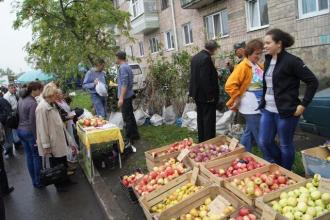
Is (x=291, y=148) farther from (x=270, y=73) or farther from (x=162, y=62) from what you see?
(x=162, y=62)

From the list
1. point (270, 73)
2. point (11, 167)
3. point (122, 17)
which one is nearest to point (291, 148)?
point (270, 73)

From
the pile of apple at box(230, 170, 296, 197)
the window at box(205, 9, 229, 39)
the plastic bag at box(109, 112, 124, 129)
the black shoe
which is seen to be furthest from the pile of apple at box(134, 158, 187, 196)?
the window at box(205, 9, 229, 39)

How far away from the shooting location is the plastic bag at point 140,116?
10.3 m

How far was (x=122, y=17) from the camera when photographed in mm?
13328

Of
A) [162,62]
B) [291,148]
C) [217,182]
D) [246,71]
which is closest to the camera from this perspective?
[217,182]

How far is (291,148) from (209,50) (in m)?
2.16

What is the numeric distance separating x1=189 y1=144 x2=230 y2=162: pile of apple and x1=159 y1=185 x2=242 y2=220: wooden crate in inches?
33.7

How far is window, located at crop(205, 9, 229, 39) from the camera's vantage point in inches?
639

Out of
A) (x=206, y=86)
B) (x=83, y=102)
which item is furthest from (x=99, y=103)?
(x=83, y=102)

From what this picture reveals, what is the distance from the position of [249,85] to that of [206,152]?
1.07 m

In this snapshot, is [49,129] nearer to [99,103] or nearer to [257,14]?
[99,103]

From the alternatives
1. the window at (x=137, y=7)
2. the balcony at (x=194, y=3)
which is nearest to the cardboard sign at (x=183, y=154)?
the balcony at (x=194, y=3)

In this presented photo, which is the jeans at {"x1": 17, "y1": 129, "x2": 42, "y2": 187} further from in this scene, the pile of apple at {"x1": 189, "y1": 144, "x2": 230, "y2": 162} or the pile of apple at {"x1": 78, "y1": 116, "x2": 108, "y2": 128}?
the pile of apple at {"x1": 189, "y1": 144, "x2": 230, "y2": 162}

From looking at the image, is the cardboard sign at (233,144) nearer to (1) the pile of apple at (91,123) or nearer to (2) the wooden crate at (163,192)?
(2) the wooden crate at (163,192)
